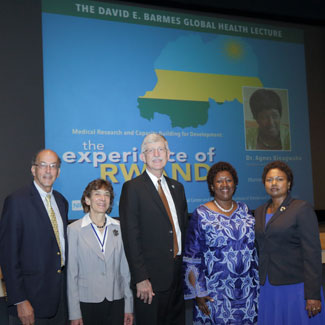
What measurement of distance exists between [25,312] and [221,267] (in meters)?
1.19

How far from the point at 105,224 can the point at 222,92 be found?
253 centimetres

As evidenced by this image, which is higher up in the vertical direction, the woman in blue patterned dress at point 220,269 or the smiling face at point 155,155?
the smiling face at point 155,155

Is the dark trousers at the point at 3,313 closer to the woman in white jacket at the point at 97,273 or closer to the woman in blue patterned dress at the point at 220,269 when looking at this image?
the woman in white jacket at the point at 97,273

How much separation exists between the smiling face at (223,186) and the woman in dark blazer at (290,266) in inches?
12.3

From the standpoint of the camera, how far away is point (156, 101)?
174 inches

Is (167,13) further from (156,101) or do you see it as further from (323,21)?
(323,21)

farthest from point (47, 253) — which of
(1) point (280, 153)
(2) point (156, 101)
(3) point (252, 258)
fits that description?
(1) point (280, 153)

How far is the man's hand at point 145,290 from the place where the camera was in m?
2.46

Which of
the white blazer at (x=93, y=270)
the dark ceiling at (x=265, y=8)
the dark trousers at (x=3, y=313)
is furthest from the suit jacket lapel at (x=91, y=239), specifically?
the dark ceiling at (x=265, y=8)

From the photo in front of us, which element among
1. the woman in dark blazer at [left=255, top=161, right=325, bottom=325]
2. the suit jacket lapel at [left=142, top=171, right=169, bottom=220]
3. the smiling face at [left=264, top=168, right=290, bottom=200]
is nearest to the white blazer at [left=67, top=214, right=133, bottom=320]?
the suit jacket lapel at [left=142, top=171, right=169, bottom=220]

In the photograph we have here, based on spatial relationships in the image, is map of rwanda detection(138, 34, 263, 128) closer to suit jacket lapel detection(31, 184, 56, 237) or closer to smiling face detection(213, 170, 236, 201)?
smiling face detection(213, 170, 236, 201)

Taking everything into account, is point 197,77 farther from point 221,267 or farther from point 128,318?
point 128,318

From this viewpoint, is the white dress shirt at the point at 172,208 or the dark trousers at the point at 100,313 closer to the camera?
the dark trousers at the point at 100,313

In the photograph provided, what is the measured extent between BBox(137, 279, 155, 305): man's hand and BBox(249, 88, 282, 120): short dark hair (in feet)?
9.48
